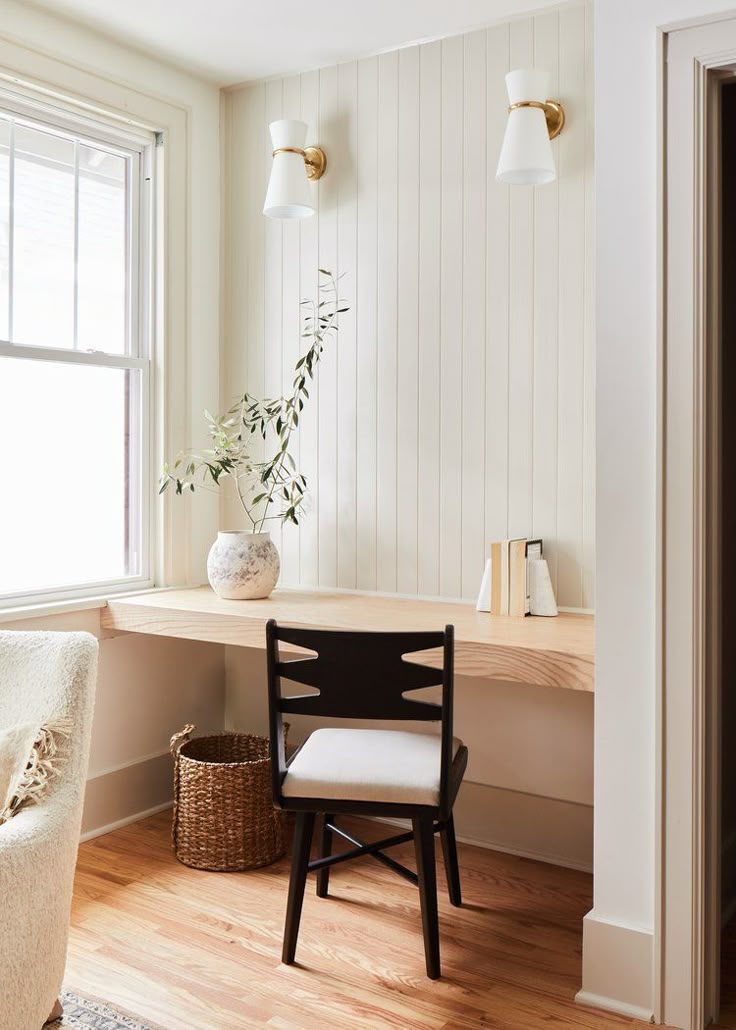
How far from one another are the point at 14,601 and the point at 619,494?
1777 mm

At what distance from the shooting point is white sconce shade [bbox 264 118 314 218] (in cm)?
294

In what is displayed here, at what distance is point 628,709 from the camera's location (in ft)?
6.63

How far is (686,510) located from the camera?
1928 millimetres

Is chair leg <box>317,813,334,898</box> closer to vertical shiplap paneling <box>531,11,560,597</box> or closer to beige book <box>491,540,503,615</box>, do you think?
beige book <box>491,540,503,615</box>

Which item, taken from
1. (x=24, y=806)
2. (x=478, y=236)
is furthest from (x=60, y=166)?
(x=24, y=806)

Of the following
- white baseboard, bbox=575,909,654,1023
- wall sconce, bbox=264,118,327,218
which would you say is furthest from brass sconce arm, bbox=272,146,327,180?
white baseboard, bbox=575,909,654,1023

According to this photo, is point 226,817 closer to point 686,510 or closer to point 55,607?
point 55,607

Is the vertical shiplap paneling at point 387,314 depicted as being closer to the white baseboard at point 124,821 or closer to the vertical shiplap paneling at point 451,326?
the vertical shiplap paneling at point 451,326

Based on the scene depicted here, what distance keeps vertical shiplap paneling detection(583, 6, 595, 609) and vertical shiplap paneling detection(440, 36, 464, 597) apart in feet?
1.32

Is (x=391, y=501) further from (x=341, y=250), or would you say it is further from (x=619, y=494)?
(x=619, y=494)

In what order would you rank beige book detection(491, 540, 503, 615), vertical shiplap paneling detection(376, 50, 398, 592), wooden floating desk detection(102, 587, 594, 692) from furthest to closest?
1. vertical shiplap paneling detection(376, 50, 398, 592)
2. beige book detection(491, 540, 503, 615)
3. wooden floating desk detection(102, 587, 594, 692)

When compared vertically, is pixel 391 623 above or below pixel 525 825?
above

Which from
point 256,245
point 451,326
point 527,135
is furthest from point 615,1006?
point 256,245

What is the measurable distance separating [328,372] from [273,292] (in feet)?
1.25
